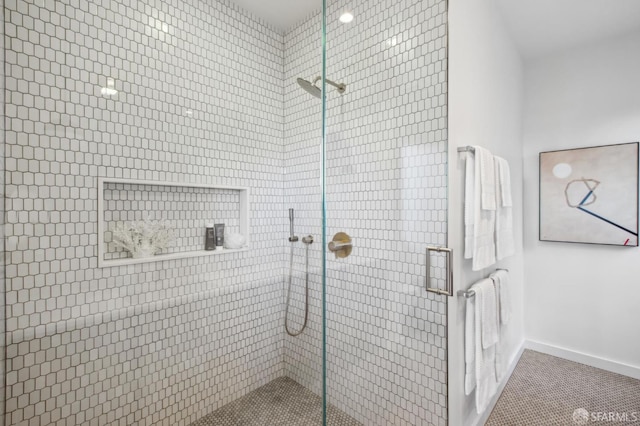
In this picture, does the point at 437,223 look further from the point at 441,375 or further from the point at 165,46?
the point at 165,46

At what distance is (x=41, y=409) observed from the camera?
828mm

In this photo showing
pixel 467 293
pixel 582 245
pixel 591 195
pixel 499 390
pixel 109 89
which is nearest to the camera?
pixel 109 89

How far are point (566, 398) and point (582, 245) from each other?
1.03 meters

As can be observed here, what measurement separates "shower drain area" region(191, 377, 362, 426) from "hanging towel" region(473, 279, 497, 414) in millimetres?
679

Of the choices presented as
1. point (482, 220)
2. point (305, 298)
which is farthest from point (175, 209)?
point (482, 220)

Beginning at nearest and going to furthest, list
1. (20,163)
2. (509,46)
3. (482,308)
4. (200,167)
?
(20,163) < (200,167) < (482,308) < (509,46)

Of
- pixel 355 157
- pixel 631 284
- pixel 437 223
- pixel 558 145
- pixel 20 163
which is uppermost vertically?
pixel 558 145

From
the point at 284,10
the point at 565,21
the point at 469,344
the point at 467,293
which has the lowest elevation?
the point at 469,344

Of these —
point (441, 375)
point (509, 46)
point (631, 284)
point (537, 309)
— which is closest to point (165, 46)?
point (441, 375)

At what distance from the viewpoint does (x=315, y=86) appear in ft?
3.89

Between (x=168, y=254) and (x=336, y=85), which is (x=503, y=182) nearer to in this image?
(x=336, y=85)

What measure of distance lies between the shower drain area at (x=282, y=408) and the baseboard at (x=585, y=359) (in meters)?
1.88

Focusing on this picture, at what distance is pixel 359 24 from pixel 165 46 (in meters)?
0.79

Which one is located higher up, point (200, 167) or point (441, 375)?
point (200, 167)
